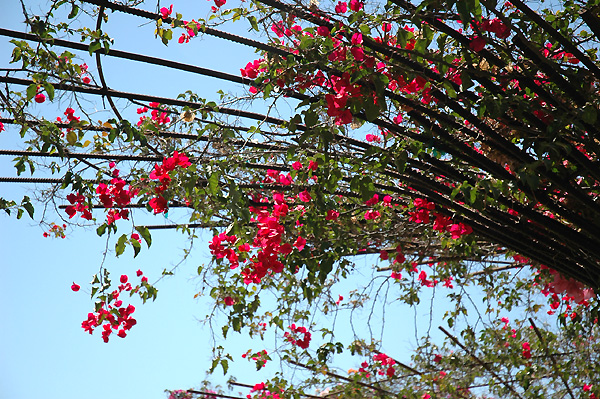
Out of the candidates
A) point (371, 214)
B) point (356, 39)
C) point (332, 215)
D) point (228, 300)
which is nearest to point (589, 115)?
point (356, 39)

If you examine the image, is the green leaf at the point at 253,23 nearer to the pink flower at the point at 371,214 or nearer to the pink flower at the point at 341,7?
the pink flower at the point at 341,7

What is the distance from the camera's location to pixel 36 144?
1.90m

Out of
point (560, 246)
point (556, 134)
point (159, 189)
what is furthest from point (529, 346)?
point (159, 189)

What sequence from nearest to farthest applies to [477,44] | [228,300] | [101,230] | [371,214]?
[477,44] < [101,230] < [371,214] < [228,300]

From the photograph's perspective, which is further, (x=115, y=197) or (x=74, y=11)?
(x=115, y=197)

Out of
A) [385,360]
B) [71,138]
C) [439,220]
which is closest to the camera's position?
[71,138]

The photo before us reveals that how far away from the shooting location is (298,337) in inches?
122

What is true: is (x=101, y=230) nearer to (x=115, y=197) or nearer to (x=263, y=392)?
(x=115, y=197)

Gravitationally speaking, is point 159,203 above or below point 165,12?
below

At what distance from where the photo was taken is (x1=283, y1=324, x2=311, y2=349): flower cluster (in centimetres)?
304

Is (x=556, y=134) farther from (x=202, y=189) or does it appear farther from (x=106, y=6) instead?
(x=106, y=6)

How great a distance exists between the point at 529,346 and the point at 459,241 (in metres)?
1.59

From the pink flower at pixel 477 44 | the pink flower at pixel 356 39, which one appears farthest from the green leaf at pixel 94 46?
the pink flower at pixel 477 44

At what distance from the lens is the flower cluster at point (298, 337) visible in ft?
9.97
